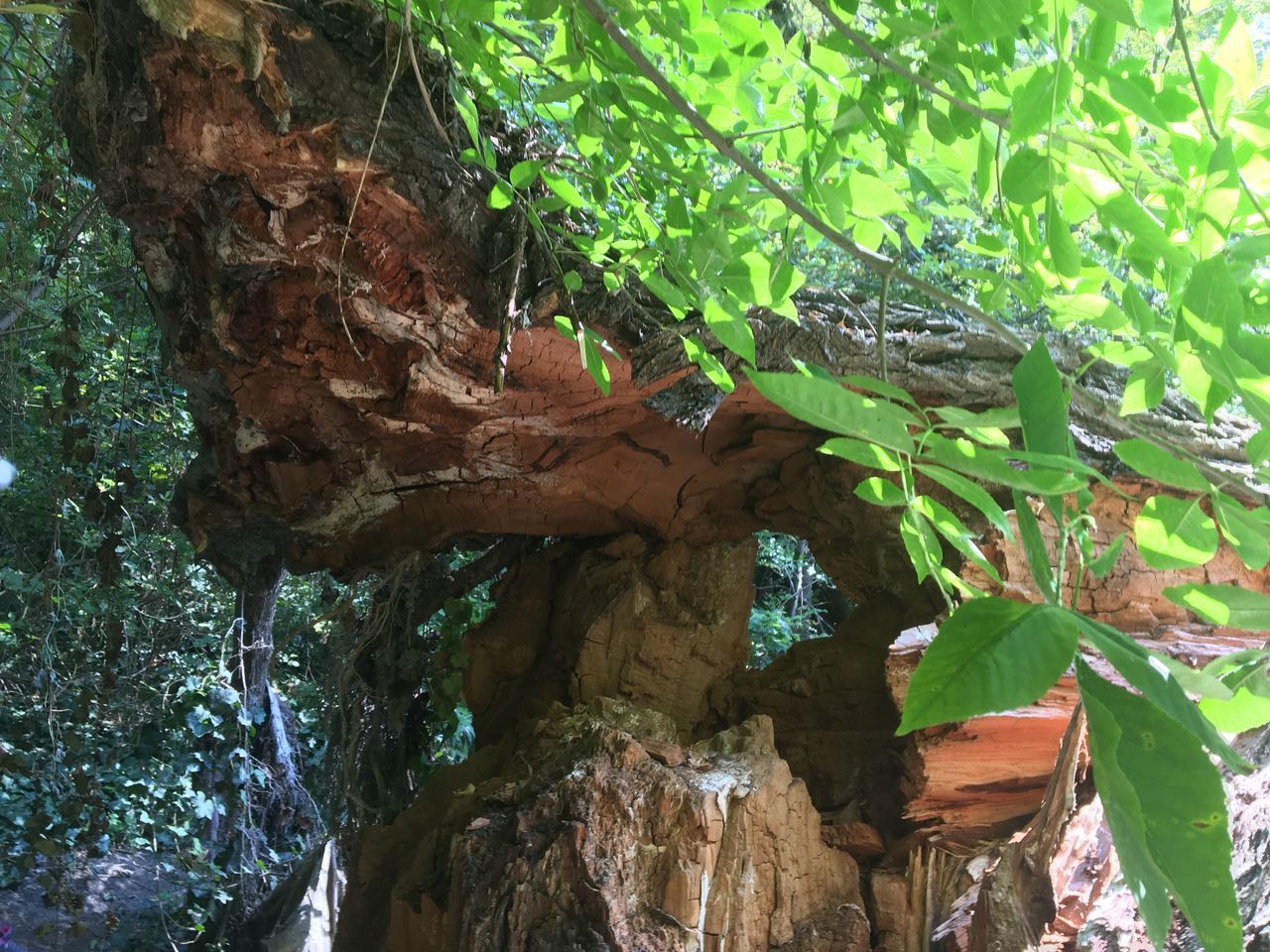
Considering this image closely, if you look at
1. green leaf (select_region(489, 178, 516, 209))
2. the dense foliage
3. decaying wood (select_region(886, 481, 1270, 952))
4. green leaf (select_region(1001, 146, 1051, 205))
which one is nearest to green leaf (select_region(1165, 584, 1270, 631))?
the dense foliage

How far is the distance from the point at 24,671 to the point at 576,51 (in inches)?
116

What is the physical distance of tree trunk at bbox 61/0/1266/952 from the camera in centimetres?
150

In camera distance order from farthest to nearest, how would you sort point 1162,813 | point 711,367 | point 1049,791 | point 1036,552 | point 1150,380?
point 1049,791
point 711,367
point 1150,380
point 1036,552
point 1162,813

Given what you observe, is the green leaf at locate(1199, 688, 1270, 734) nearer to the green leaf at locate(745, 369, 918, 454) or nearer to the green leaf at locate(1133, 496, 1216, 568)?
the green leaf at locate(1133, 496, 1216, 568)

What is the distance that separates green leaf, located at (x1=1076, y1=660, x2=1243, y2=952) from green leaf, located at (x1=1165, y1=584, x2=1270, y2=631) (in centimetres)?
17

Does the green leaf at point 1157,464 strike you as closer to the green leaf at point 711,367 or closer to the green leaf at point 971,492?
the green leaf at point 971,492

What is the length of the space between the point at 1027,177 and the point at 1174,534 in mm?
297

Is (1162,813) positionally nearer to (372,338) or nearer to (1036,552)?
(1036,552)

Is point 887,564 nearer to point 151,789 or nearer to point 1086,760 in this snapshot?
point 1086,760

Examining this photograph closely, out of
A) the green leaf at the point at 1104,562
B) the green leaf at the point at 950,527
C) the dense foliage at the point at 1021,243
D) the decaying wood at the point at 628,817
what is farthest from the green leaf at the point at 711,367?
the decaying wood at the point at 628,817

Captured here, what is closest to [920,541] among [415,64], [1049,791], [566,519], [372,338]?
[415,64]

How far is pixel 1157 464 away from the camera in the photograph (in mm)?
571

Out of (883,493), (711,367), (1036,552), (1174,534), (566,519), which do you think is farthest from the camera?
(566,519)

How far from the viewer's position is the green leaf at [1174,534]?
0.62m
